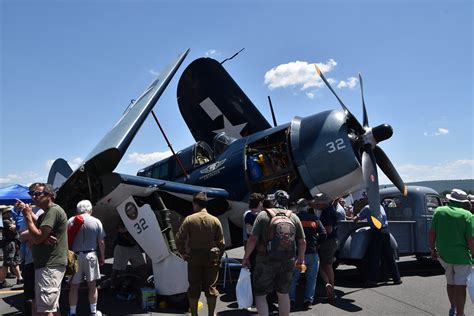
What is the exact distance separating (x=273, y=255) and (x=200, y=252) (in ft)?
2.79

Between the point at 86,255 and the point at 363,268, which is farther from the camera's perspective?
the point at 363,268

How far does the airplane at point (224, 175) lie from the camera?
228 inches

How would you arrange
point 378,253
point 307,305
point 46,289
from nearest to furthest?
point 46,289 → point 307,305 → point 378,253

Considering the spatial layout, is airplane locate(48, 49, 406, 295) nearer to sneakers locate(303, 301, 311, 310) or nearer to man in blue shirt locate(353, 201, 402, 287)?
man in blue shirt locate(353, 201, 402, 287)

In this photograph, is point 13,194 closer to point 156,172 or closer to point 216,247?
point 156,172

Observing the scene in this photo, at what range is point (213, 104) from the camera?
1249 centimetres

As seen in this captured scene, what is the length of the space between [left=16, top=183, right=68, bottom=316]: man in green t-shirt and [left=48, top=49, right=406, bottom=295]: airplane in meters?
1.12

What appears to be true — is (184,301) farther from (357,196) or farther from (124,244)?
(357,196)

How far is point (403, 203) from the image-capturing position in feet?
29.1

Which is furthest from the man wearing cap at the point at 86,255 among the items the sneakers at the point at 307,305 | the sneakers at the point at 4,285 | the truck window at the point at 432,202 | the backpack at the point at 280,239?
the truck window at the point at 432,202

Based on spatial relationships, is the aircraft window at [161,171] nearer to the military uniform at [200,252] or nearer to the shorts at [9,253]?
the shorts at [9,253]

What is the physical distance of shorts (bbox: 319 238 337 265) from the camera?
6.24 meters

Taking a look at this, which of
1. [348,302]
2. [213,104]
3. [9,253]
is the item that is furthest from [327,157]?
[9,253]

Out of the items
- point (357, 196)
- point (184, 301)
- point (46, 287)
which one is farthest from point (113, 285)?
point (357, 196)
